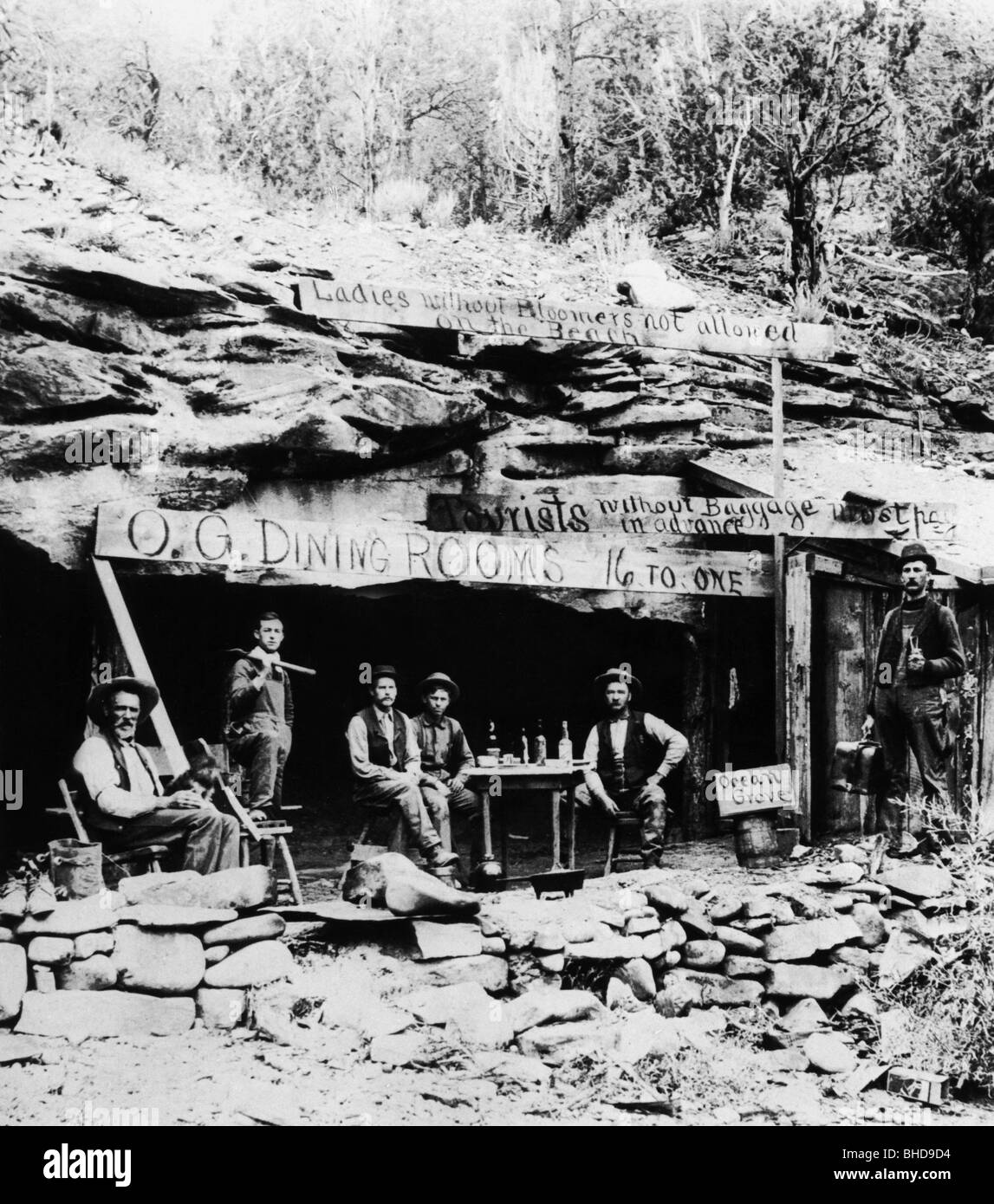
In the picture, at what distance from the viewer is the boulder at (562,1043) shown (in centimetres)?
517

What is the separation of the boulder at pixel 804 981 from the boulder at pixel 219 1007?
2.52m

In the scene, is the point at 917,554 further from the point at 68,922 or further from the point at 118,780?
the point at 68,922

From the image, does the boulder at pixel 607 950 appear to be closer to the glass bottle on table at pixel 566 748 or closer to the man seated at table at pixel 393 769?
the man seated at table at pixel 393 769

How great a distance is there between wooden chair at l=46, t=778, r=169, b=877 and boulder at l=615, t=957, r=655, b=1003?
2.18m

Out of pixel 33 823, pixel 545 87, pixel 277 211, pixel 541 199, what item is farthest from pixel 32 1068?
pixel 545 87

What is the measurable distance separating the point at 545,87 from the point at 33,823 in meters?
4.75

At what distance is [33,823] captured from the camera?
5.38m

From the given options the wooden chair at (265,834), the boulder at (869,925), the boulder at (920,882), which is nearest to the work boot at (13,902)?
the wooden chair at (265,834)

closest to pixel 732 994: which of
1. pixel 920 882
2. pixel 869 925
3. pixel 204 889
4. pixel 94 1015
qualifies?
pixel 869 925

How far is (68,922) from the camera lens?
5.03 meters

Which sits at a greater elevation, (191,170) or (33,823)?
(191,170)

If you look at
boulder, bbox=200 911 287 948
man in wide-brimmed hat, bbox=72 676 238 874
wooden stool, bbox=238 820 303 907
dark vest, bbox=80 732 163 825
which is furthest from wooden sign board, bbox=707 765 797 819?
dark vest, bbox=80 732 163 825

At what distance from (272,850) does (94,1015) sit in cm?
102

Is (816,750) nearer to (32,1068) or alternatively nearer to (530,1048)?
(530,1048)
